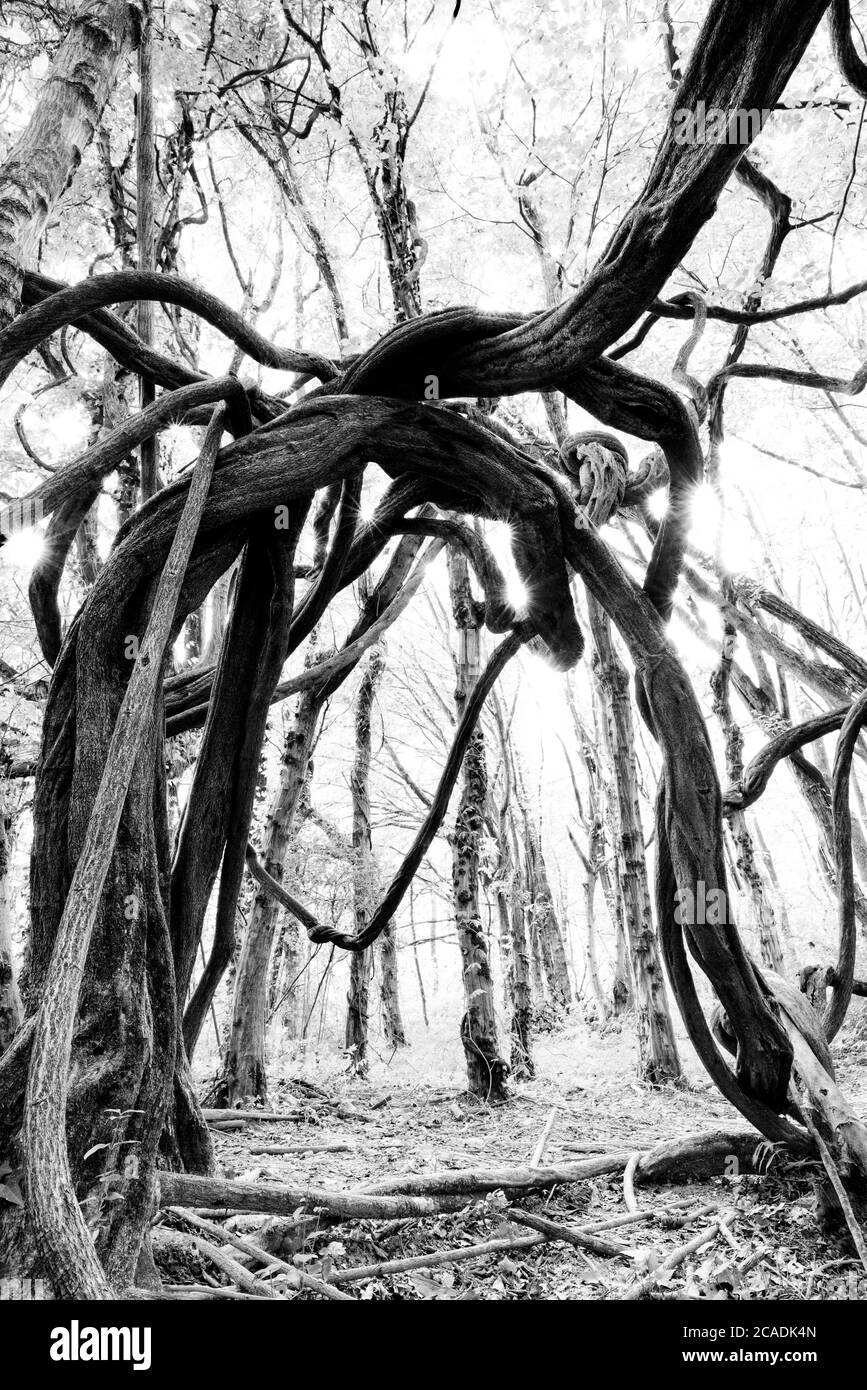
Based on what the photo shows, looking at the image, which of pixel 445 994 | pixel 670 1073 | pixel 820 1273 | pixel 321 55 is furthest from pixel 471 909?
pixel 445 994

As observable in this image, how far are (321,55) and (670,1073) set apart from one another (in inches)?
292

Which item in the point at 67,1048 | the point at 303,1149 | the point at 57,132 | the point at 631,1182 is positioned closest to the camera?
the point at 67,1048

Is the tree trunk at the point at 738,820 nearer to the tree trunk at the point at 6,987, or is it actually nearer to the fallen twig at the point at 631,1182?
the fallen twig at the point at 631,1182

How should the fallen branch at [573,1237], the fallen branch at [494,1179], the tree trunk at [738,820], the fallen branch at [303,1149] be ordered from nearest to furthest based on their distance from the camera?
the fallen branch at [573,1237]
the fallen branch at [494,1179]
the fallen branch at [303,1149]
the tree trunk at [738,820]

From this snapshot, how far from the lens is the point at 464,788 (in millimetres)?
5438

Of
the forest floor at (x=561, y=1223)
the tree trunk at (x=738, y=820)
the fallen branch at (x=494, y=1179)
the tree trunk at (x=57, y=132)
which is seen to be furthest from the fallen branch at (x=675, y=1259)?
the tree trunk at (x=738, y=820)

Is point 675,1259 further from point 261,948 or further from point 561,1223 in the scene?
point 261,948

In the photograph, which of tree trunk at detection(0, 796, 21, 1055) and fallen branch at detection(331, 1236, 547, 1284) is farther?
tree trunk at detection(0, 796, 21, 1055)

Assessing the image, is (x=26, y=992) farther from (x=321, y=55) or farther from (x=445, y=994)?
(x=445, y=994)

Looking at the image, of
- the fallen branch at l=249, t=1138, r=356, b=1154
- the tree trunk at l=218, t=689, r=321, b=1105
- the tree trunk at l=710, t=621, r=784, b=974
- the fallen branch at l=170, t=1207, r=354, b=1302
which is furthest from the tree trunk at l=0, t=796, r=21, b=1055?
the tree trunk at l=710, t=621, r=784, b=974

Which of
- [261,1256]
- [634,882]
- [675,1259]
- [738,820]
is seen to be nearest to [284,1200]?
[261,1256]

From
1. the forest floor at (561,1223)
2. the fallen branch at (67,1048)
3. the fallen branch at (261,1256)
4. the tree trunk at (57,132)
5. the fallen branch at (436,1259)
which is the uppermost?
the tree trunk at (57,132)

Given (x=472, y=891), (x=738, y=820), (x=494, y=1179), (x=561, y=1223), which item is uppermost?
(x=738, y=820)

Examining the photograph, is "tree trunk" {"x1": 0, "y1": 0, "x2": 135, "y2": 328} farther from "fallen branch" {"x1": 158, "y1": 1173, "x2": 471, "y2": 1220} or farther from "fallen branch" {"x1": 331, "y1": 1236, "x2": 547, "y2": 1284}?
"fallen branch" {"x1": 331, "y1": 1236, "x2": 547, "y2": 1284}
